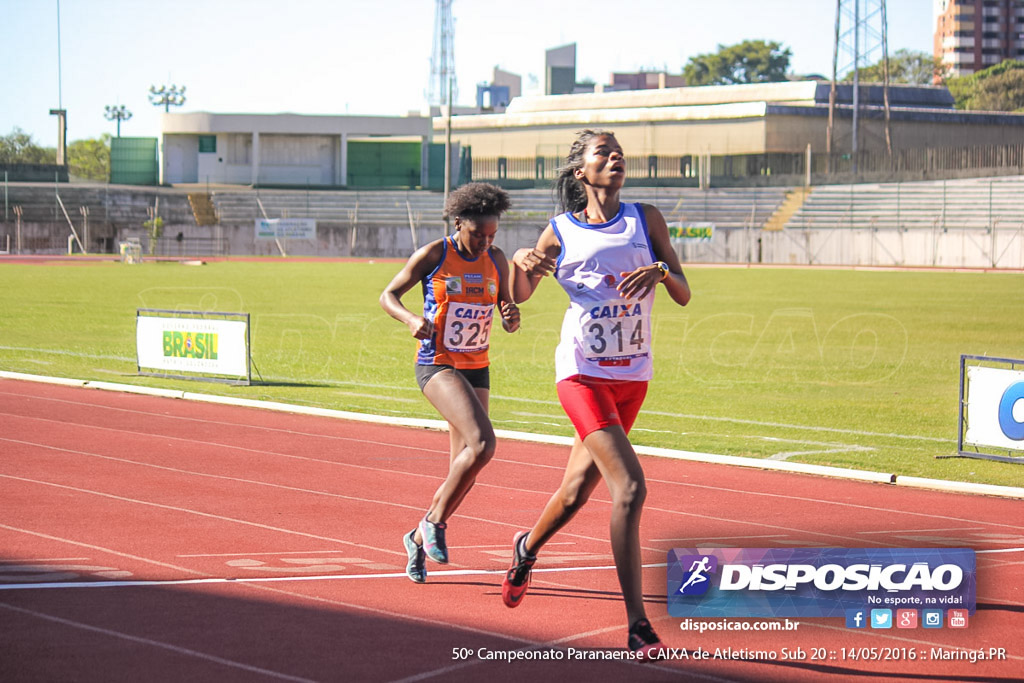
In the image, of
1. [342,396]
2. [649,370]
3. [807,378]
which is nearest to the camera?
[649,370]

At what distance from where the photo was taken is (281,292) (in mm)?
38656

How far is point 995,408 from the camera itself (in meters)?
11.7

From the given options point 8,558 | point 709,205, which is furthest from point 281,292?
point 709,205

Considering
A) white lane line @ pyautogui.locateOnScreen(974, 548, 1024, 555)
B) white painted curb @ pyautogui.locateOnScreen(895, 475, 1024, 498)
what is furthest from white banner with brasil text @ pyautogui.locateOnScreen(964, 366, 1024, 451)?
white lane line @ pyautogui.locateOnScreen(974, 548, 1024, 555)

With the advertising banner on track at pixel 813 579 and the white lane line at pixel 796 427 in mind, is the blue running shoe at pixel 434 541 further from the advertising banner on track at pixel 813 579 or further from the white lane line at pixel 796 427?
the white lane line at pixel 796 427

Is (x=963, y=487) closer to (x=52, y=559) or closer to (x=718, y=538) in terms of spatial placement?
(x=718, y=538)

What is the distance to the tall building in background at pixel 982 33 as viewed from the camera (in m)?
170

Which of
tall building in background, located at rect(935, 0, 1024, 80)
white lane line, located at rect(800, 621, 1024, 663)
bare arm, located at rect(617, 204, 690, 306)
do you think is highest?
tall building in background, located at rect(935, 0, 1024, 80)

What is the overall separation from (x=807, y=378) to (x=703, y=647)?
560 inches

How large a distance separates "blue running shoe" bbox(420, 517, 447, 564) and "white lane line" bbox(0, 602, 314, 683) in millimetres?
1683

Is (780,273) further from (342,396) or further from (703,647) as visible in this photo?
(703,647)

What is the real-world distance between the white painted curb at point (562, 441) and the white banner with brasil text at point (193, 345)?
137 centimetres

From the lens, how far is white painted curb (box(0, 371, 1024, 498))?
10.1 meters

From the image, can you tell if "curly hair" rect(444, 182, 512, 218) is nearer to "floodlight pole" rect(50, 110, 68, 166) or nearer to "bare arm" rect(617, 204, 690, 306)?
"bare arm" rect(617, 204, 690, 306)
